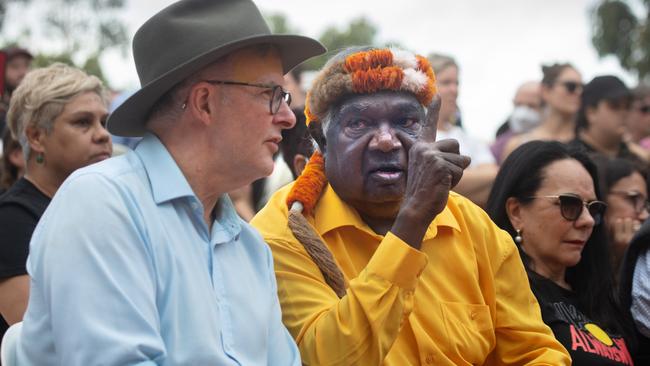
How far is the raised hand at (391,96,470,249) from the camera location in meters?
3.41

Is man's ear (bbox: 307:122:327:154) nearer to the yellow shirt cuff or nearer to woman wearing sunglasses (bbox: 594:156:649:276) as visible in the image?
the yellow shirt cuff

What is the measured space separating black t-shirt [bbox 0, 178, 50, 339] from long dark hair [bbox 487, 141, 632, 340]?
2.19 metres

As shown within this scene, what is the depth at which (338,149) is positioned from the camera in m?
3.84

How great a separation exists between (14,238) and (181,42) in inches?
67.2

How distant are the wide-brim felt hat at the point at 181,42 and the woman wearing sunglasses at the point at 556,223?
1907 millimetres

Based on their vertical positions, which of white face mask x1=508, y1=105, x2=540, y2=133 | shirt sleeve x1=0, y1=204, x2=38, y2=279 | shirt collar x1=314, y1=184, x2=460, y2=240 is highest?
shirt collar x1=314, y1=184, x2=460, y2=240

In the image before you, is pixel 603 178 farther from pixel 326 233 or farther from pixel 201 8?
pixel 201 8

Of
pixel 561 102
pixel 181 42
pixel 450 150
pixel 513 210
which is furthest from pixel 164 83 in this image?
pixel 561 102

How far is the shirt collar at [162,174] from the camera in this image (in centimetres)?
301

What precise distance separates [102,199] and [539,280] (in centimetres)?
247

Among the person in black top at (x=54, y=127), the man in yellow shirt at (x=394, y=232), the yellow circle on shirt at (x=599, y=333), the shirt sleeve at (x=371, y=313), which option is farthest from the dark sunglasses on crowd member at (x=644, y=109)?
the shirt sleeve at (x=371, y=313)

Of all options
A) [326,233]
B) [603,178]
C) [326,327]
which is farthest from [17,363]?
[603,178]

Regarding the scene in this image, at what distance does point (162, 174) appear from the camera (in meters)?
3.04

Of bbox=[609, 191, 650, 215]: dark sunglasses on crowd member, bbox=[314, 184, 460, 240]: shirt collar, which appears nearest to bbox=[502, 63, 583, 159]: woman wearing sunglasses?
bbox=[609, 191, 650, 215]: dark sunglasses on crowd member
